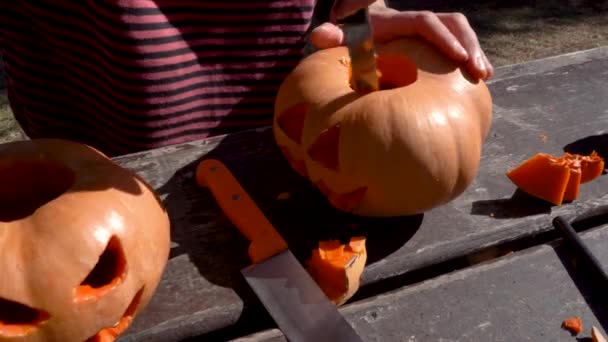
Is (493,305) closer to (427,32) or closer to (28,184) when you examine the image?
(427,32)

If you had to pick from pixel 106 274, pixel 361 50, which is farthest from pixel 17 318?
pixel 361 50

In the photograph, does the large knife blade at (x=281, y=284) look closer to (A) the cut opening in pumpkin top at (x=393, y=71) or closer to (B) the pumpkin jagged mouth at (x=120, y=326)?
(B) the pumpkin jagged mouth at (x=120, y=326)

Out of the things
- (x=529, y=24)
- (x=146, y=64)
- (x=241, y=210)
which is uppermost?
(x=146, y=64)

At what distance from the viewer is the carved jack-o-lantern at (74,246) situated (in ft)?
2.67

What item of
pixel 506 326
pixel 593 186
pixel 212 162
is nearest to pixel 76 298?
pixel 212 162

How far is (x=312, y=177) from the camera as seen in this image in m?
1.09

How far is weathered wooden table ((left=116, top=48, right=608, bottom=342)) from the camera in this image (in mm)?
962

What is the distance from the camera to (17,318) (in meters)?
0.85

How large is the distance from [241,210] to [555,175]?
52 cm

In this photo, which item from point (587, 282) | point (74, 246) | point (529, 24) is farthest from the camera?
point (529, 24)

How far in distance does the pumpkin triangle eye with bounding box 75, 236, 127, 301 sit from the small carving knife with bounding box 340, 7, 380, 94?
44 centimetres

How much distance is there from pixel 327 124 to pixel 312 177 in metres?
0.11

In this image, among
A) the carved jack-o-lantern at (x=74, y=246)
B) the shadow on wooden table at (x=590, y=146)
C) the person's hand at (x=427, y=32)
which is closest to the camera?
the carved jack-o-lantern at (x=74, y=246)

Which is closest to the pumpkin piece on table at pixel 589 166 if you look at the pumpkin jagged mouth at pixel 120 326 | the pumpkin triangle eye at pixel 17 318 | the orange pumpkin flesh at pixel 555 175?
the orange pumpkin flesh at pixel 555 175
